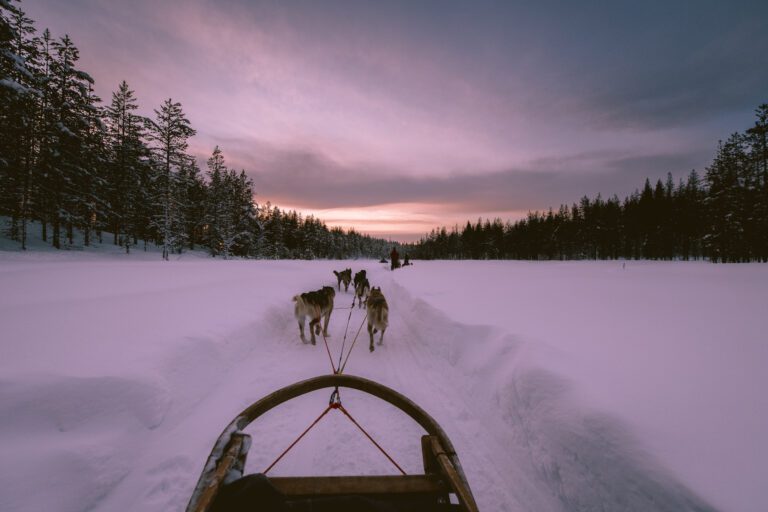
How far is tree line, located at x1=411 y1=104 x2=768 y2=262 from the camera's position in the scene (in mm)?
31812

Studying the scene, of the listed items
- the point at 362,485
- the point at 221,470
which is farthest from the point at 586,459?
the point at 221,470

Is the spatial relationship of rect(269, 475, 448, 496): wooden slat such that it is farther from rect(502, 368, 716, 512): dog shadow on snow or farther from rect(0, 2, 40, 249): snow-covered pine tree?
rect(0, 2, 40, 249): snow-covered pine tree

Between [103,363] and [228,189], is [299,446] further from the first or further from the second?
[228,189]

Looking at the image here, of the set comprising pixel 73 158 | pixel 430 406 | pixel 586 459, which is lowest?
pixel 430 406

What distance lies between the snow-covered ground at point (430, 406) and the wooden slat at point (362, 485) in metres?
1.24

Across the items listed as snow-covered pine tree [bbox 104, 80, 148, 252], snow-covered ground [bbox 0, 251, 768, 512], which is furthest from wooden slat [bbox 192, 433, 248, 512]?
snow-covered pine tree [bbox 104, 80, 148, 252]

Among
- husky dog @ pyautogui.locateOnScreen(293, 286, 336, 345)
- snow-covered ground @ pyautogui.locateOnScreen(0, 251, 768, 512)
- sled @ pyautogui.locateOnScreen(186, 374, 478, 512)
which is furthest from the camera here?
husky dog @ pyautogui.locateOnScreen(293, 286, 336, 345)

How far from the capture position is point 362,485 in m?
1.76

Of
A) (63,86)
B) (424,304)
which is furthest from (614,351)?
(63,86)

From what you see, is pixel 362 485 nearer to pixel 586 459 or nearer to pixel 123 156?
pixel 586 459

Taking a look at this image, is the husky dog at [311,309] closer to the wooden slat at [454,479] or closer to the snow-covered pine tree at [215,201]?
the wooden slat at [454,479]

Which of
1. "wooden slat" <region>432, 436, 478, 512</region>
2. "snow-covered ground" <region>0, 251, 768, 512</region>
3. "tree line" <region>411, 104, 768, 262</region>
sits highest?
"tree line" <region>411, 104, 768, 262</region>

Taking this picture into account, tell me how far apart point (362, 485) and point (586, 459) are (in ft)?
6.88

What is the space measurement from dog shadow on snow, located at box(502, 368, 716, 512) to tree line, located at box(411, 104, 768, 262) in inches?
1773
